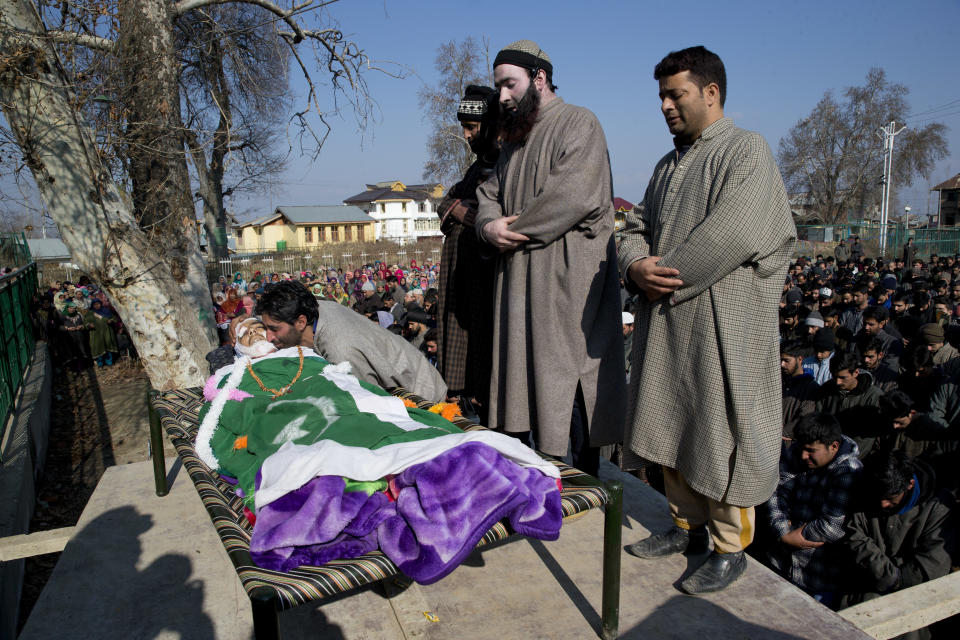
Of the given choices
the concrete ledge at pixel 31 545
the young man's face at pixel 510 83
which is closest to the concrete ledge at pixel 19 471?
the concrete ledge at pixel 31 545

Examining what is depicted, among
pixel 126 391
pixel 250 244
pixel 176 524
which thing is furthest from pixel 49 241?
pixel 176 524

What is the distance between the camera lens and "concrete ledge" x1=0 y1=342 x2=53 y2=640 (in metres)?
3.87

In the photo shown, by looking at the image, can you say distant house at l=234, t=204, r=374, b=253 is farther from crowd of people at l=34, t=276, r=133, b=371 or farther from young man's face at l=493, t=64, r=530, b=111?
young man's face at l=493, t=64, r=530, b=111

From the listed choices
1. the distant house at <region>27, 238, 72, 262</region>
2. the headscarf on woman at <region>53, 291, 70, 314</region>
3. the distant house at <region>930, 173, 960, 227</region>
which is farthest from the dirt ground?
the distant house at <region>930, 173, 960, 227</region>

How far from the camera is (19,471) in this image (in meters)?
4.95

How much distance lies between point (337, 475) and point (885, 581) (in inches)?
103

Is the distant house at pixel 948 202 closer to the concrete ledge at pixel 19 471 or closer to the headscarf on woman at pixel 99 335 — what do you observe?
the headscarf on woman at pixel 99 335

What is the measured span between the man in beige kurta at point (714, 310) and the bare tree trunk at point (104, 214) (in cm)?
524

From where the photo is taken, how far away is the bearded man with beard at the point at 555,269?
2480 mm

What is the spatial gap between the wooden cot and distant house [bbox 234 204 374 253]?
45.8 m

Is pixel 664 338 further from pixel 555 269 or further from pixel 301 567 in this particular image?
pixel 301 567

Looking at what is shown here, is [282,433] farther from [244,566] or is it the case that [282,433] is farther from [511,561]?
[511,561]

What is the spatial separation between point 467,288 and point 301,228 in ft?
157

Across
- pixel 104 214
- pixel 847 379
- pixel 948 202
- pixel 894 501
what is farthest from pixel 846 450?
pixel 948 202
